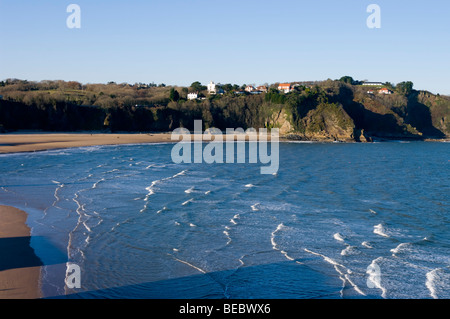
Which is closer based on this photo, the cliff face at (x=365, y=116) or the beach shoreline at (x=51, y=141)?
the beach shoreline at (x=51, y=141)

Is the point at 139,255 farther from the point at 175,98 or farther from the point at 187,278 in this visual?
the point at 175,98

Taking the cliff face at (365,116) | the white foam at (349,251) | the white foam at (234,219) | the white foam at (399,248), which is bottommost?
the white foam at (399,248)

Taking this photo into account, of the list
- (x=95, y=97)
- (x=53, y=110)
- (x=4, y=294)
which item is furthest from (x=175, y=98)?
(x=4, y=294)

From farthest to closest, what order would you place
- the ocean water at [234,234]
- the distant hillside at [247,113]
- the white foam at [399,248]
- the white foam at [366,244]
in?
the distant hillside at [247,113] < the white foam at [366,244] < the white foam at [399,248] < the ocean water at [234,234]

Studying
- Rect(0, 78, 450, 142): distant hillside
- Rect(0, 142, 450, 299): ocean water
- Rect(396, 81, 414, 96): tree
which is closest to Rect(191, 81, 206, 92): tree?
Rect(0, 78, 450, 142): distant hillside

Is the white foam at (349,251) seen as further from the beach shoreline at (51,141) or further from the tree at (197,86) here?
the tree at (197,86)

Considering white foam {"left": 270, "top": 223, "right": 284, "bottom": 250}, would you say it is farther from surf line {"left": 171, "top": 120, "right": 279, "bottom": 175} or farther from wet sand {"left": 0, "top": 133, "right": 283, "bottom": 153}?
wet sand {"left": 0, "top": 133, "right": 283, "bottom": 153}

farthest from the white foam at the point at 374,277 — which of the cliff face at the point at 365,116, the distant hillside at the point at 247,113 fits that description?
the cliff face at the point at 365,116

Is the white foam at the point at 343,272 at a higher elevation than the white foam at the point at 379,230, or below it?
below

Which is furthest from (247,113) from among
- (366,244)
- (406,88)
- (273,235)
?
(366,244)

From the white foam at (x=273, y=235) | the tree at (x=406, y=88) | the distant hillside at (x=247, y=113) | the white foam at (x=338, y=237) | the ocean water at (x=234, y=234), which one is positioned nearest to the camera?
the ocean water at (x=234, y=234)
